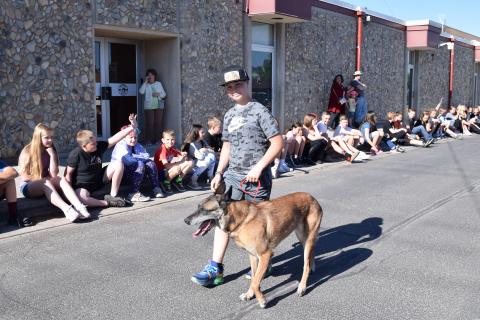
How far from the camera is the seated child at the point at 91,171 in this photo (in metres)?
7.34

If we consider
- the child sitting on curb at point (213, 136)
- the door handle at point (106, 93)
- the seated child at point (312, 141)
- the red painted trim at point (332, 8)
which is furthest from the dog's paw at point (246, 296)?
the red painted trim at point (332, 8)

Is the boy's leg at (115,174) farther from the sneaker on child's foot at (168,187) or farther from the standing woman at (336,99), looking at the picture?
the standing woman at (336,99)

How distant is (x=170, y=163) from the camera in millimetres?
8922

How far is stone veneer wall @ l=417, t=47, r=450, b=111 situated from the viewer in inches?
1058

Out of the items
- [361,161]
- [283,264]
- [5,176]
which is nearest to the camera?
[283,264]

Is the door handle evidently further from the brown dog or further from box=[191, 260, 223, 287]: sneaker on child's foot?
the brown dog

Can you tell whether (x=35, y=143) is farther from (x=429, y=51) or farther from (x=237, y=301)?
(x=429, y=51)

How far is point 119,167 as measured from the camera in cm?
780

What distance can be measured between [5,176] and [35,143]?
2.46 feet

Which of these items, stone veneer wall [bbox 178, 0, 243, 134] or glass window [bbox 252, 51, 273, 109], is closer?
stone veneer wall [bbox 178, 0, 243, 134]

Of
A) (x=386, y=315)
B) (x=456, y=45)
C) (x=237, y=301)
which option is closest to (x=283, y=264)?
(x=237, y=301)

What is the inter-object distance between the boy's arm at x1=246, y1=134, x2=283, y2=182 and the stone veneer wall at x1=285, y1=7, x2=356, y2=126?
12766 mm

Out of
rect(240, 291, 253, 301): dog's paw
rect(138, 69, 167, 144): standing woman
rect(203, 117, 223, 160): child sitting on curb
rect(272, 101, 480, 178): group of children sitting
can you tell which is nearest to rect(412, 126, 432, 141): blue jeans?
rect(272, 101, 480, 178): group of children sitting

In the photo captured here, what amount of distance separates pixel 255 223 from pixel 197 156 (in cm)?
511
